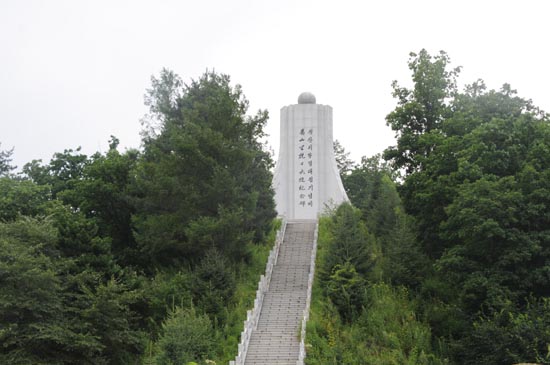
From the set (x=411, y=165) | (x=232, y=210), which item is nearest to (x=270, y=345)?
(x=232, y=210)

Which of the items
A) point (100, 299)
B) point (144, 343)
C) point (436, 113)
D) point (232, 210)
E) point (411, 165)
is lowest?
point (144, 343)

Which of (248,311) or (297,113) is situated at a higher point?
(297,113)

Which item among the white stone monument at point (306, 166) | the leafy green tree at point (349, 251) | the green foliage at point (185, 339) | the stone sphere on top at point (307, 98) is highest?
the stone sphere on top at point (307, 98)

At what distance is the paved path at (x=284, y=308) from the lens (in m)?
23.4

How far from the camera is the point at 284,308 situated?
1045 inches

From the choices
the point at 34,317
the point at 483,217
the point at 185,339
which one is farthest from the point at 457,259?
the point at 34,317

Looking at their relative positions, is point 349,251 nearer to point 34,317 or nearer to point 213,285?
point 213,285

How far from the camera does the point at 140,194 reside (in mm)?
32344

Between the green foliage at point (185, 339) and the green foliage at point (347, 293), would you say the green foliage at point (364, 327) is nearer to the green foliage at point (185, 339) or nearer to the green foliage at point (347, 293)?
the green foliage at point (347, 293)

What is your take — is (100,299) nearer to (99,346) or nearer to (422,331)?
(99,346)

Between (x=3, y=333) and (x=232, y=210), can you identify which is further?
(x=232, y=210)

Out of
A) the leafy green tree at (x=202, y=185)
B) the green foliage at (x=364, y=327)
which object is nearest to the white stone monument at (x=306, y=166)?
the leafy green tree at (x=202, y=185)

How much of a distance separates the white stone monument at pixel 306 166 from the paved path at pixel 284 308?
5267 millimetres

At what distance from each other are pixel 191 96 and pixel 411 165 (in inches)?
418
